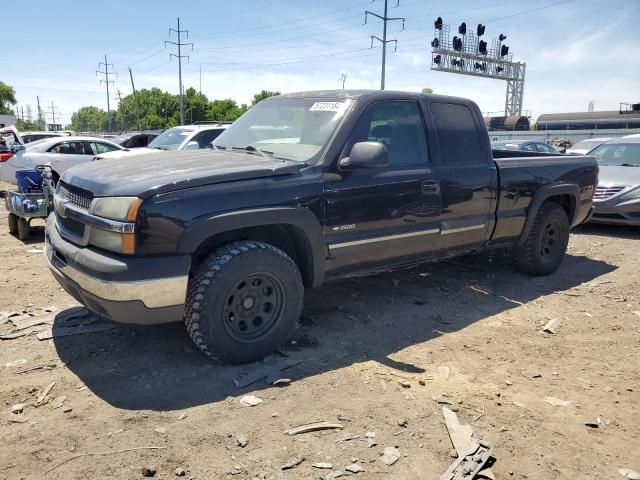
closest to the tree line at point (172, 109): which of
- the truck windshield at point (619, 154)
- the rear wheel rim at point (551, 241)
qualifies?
the truck windshield at point (619, 154)

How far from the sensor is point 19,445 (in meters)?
2.76

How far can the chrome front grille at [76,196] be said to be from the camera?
3.56m

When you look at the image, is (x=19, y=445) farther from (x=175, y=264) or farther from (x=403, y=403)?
(x=403, y=403)

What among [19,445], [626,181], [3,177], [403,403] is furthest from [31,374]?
[3,177]

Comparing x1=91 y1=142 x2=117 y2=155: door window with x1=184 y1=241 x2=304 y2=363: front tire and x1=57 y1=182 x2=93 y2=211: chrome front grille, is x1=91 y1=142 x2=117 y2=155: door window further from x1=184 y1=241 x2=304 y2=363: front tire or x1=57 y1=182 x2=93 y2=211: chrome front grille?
x1=184 y1=241 x2=304 y2=363: front tire

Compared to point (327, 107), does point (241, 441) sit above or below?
below

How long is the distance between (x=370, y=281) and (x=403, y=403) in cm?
256

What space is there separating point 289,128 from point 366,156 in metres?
0.88

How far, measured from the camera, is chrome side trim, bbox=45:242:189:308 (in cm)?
318

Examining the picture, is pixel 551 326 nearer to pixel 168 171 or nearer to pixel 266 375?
pixel 266 375

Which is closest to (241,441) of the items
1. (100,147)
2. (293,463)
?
(293,463)

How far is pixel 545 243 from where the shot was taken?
246 inches

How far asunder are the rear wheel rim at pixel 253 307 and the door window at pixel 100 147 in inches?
413

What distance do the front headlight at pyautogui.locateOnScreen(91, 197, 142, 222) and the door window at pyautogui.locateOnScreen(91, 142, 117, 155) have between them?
10.3 m
